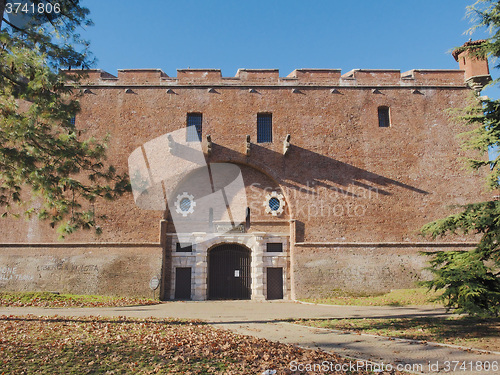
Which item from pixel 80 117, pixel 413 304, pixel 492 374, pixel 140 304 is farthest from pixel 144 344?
pixel 80 117

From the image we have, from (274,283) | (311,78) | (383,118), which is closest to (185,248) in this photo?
(274,283)

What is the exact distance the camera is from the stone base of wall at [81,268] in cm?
1823

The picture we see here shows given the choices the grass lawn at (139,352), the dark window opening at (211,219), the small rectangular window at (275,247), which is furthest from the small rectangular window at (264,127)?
the grass lawn at (139,352)

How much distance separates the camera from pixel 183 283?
63.4 feet

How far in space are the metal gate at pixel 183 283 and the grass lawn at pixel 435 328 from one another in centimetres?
894

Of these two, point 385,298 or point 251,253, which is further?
point 251,253

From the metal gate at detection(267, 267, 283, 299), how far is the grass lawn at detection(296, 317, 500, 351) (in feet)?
24.9

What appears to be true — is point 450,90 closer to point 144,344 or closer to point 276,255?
point 276,255

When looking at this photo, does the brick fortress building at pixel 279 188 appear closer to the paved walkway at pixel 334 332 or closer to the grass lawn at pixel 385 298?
the grass lawn at pixel 385 298

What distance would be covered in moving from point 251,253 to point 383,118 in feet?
33.1

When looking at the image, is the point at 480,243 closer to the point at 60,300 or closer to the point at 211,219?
the point at 211,219

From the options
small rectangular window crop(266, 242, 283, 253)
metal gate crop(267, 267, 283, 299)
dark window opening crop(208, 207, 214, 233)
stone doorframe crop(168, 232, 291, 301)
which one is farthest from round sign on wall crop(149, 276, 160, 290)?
small rectangular window crop(266, 242, 283, 253)

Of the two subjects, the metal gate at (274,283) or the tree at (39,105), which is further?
the metal gate at (274,283)

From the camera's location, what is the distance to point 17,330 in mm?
9211
